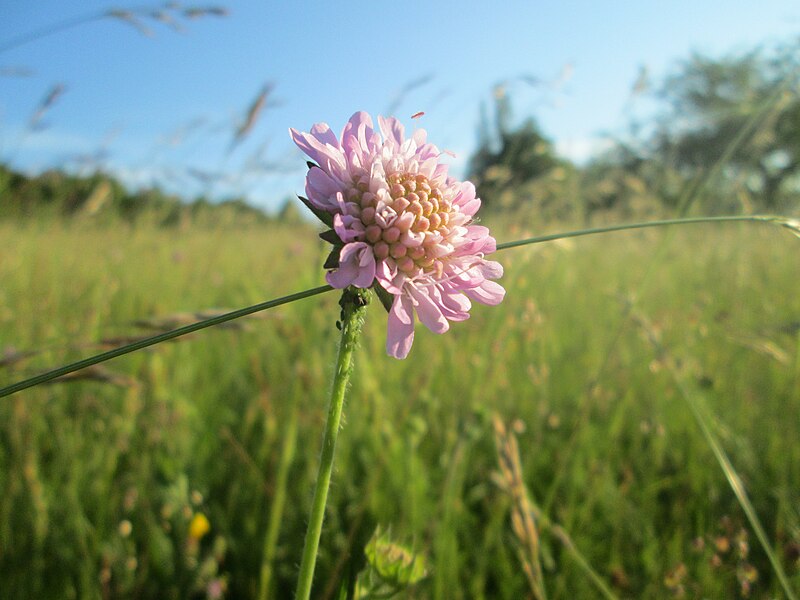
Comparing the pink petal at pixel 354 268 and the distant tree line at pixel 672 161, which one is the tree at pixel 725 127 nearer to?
the distant tree line at pixel 672 161

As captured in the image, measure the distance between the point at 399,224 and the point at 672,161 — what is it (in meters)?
6.43

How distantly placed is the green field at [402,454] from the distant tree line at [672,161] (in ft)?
1.67

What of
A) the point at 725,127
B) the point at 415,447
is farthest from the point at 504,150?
the point at 725,127

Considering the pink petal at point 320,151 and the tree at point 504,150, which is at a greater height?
the tree at point 504,150

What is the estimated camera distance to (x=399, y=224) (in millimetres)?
749

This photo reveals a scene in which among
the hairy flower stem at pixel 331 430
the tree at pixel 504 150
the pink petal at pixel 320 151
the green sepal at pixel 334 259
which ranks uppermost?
the tree at pixel 504 150

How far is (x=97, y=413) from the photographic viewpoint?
2.02m

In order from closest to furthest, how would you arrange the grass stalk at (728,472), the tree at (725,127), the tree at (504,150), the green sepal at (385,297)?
the green sepal at (385,297)
the grass stalk at (728,472)
the tree at (504,150)
the tree at (725,127)

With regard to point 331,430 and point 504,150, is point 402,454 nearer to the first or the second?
point 331,430

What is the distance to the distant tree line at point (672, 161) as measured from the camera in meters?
1.95

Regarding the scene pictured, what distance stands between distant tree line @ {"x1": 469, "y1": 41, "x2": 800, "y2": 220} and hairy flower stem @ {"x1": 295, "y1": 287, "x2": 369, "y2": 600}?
122 centimetres

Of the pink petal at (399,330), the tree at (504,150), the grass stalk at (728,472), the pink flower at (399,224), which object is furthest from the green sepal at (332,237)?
the tree at (504,150)

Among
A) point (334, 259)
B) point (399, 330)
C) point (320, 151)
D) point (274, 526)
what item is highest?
point (320, 151)

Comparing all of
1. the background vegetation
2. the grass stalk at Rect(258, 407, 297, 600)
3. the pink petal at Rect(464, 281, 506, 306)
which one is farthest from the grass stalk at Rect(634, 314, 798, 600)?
the grass stalk at Rect(258, 407, 297, 600)
